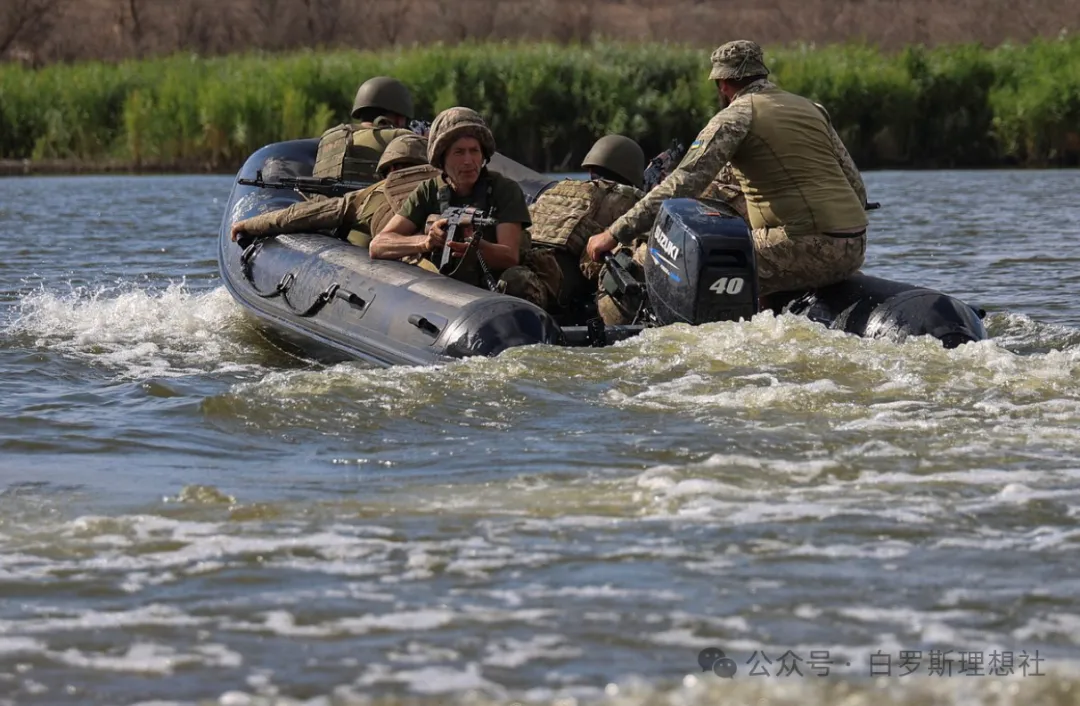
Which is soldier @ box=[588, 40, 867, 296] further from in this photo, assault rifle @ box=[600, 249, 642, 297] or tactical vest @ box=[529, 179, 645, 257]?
tactical vest @ box=[529, 179, 645, 257]

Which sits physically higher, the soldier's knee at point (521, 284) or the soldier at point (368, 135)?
the soldier at point (368, 135)

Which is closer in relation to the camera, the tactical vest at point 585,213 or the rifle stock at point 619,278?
the rifle stock at point 619,278

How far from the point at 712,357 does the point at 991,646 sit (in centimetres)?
307

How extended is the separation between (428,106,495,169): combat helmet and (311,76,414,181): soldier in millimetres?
2262

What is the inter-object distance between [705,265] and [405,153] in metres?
2.05

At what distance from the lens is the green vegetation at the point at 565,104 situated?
23.6 m

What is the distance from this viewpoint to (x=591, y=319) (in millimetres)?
7242

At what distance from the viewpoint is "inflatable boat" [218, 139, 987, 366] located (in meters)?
6.69

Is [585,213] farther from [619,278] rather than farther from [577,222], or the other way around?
[619,278]

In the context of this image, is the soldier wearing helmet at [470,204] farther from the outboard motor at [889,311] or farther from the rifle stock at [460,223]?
the outboard motor at [889,311]

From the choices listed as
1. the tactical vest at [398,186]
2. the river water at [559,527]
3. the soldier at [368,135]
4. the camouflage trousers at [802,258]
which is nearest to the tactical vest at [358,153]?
the soldier at [368,135]

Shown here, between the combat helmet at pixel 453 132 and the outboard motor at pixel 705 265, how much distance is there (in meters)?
0.83

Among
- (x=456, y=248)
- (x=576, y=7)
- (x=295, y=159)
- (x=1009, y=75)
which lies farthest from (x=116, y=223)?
(x=576, y=7)

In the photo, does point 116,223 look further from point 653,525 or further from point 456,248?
point 653,525
